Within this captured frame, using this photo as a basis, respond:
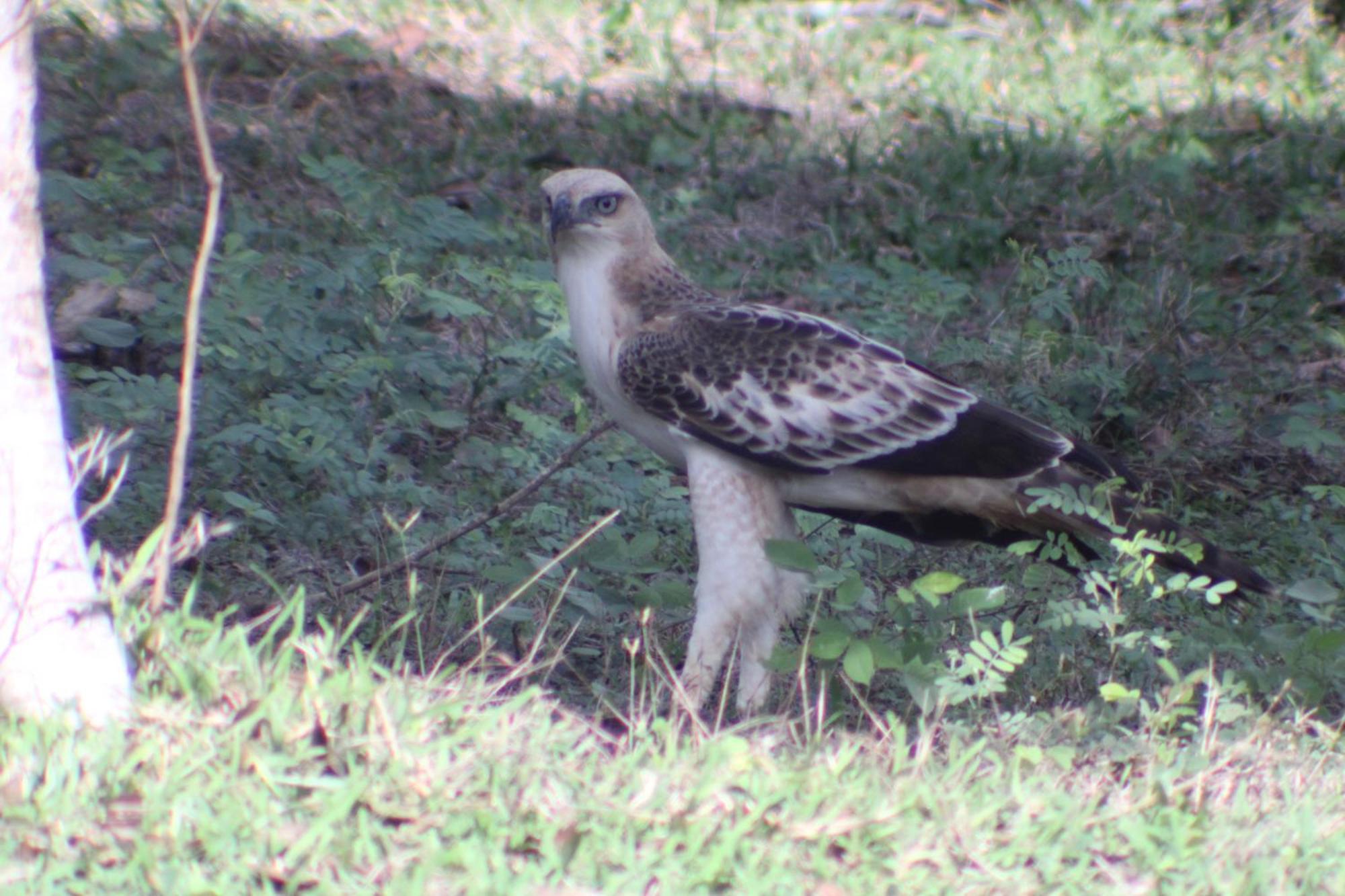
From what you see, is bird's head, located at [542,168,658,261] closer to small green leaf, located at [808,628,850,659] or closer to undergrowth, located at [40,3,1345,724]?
undergrowth, located at [40,3,1345,724]

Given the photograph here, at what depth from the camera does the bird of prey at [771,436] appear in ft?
15.5

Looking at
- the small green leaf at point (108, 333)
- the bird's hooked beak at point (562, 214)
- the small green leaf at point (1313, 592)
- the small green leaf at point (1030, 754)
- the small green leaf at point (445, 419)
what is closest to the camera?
the small green leaf at point (1030, 754)

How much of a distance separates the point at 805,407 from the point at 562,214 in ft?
3.16

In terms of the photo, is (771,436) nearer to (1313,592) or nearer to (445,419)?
(445,419)

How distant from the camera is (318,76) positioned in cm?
897

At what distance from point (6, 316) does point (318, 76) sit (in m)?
6.03

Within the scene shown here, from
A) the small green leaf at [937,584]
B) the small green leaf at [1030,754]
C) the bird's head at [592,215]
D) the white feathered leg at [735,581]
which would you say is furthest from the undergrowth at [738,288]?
the bird's head at [592,215]

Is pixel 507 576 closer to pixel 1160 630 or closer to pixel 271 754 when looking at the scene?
pixel 271 754

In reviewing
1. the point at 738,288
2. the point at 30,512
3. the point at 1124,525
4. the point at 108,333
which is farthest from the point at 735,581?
the point at 738,288

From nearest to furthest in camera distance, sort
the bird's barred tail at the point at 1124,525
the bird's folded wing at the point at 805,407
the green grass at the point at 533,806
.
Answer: the green grass at the point at 533,806 → the bird's barred tail at the point at 1124,525 → the bird's folded wing at the point at 805,407

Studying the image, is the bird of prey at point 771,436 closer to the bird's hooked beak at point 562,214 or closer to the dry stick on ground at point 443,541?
the bird's hooked beak at point 562,214

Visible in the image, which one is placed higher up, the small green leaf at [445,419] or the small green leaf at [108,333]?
the small green leaf at [108,333]

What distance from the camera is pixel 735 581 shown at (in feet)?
15.4

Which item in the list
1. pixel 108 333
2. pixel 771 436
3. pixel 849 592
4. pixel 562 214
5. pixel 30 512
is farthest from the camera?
pixel 108 333
